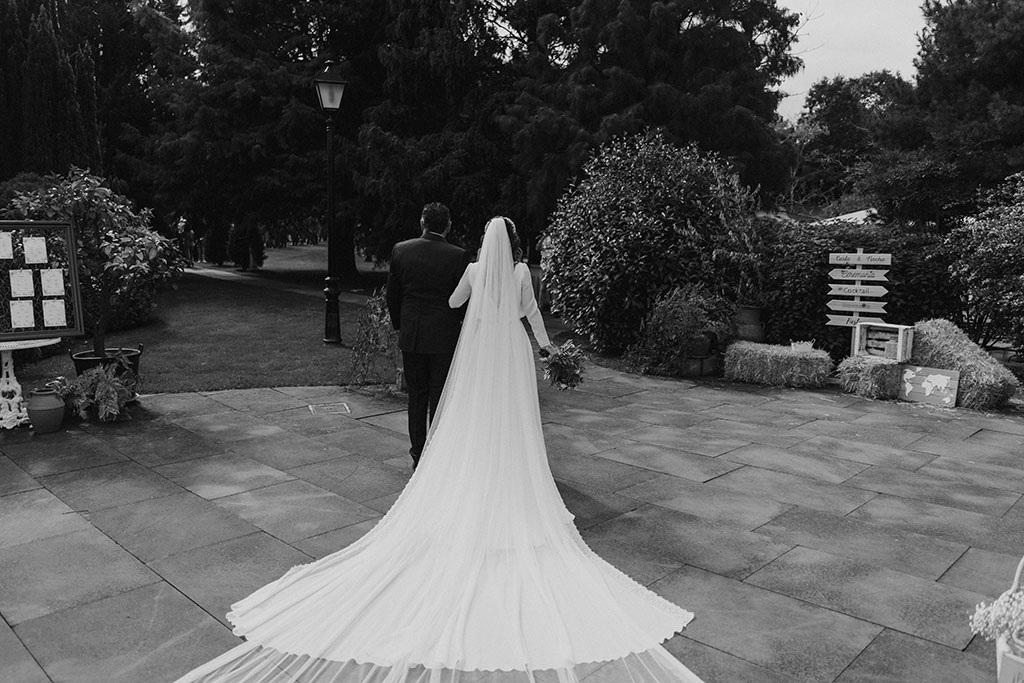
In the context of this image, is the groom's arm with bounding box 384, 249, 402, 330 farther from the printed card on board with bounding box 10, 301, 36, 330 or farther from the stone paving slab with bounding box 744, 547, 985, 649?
the printed card on board with bounding box 10, 301, 36, 330

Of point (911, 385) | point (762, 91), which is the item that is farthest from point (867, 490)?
point (762, 91)

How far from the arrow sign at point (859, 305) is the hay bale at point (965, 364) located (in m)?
0.82

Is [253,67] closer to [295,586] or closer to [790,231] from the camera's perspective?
[790,231]

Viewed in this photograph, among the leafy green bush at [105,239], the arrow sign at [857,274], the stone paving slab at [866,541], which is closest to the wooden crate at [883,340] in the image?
the arrow sign at [857,274]

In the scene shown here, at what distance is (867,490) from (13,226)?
7733 mm

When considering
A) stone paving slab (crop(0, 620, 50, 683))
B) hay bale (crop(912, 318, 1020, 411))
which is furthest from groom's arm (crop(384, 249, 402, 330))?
hay bale (crop(912, 318, 1020, 411))

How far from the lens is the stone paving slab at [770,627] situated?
10.4 feet

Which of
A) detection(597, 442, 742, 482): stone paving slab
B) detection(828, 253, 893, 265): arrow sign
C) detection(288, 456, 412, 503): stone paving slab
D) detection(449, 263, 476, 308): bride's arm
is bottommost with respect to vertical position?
detection(597, 442, 742, 482): stone paving slab

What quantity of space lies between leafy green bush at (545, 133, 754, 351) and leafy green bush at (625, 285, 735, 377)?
51cm

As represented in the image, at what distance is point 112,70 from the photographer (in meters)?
23.9

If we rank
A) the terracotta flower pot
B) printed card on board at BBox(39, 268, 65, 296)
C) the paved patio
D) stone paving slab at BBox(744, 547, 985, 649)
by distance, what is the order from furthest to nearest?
1. printed card on board at BBox(39, 268, 65, 296)
2. the terracotta flower pot
3. stone paving slab at BBox(744, 547, 985, 649)
4. the paved patio

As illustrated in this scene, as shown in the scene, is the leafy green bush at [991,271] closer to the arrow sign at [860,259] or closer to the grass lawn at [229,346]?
the arrow sign at [860,259]

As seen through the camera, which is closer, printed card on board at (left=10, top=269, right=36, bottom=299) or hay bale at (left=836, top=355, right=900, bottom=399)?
printed card on board at (left=10, top=269, right=36, bottom=299)

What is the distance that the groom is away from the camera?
5.27m
